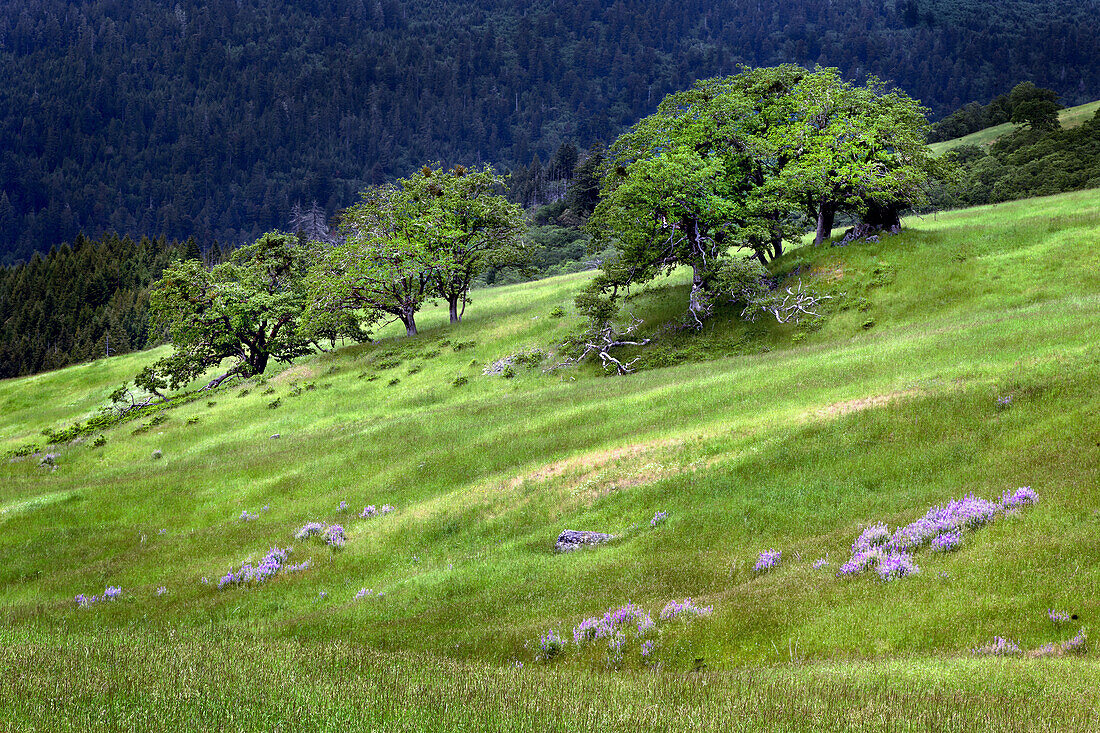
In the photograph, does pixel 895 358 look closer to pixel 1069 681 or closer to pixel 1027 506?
pixel 1027 506

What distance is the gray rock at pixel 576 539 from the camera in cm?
1517

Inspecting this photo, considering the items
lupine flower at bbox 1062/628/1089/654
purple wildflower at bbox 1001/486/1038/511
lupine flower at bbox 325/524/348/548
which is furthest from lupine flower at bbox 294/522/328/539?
lupine flower at bbox 1062/628/1089/654

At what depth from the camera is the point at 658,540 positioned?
47.2 ft

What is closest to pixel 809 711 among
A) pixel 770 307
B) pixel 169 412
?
pixel 770 307

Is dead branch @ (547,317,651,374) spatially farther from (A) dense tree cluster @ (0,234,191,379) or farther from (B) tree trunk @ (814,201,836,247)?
(A) dense tree cluster @ (0,234,191,379)

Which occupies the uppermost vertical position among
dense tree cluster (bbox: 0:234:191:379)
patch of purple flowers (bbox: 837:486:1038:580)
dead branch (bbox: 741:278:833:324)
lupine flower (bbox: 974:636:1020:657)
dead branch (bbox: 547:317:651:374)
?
lupine flower (bbox: 974:636:1020:657)

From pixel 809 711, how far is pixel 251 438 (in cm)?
3774

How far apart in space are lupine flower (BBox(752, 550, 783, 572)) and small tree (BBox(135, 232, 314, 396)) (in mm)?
50013

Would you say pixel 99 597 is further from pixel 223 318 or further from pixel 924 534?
pixel 223 318

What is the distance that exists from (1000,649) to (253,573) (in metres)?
16.1

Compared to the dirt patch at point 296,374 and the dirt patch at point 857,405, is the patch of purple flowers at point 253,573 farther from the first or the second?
the dirt patch at point 296,374

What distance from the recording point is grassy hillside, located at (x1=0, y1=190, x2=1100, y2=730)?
21.4 feet

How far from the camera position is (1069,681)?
21.4 feet

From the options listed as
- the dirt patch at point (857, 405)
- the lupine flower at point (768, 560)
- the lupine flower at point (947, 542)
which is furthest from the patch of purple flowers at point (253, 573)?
the dirt patch at point (857, 405)
